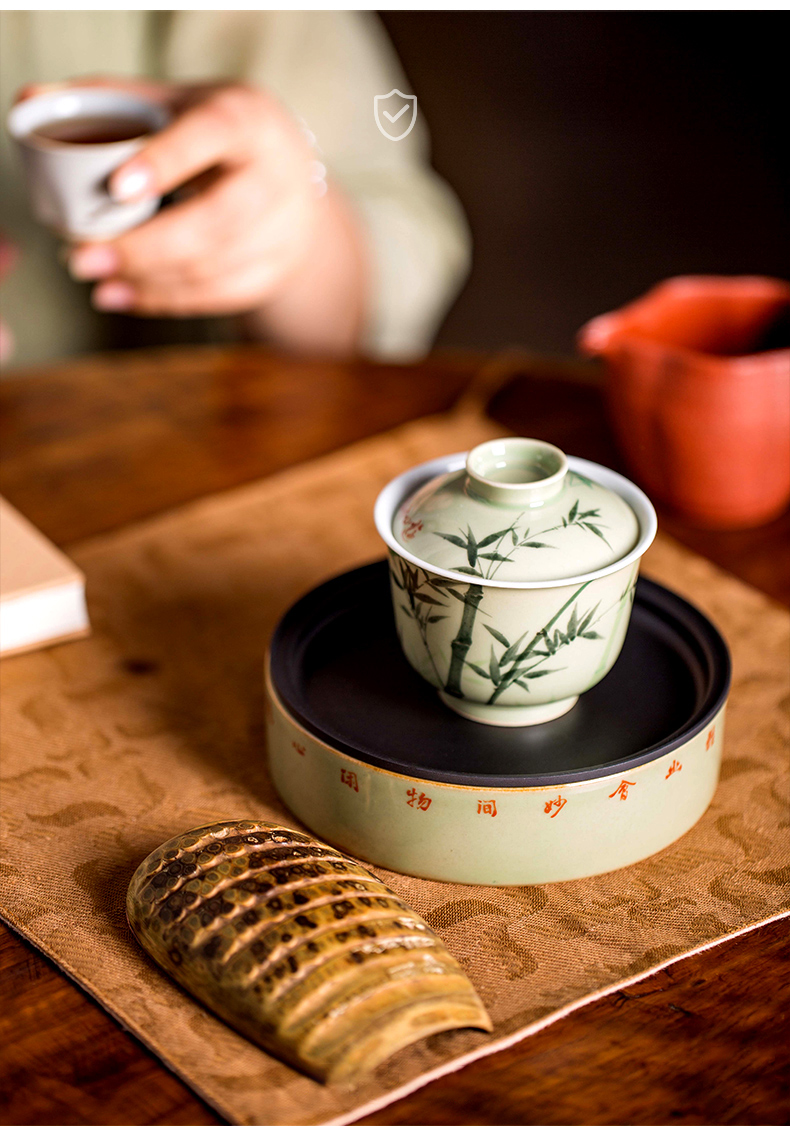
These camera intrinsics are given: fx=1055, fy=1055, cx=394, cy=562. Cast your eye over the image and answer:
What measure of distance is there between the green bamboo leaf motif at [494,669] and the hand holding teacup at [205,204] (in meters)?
0.51

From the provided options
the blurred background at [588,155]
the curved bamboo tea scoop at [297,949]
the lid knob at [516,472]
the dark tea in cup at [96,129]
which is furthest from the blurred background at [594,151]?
the curved bamboo tea scoop at [297,949]

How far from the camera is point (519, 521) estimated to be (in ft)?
1.49

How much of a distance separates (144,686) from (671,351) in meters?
0.42

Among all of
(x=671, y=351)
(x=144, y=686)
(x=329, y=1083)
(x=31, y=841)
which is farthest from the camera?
(x=671, y=351)

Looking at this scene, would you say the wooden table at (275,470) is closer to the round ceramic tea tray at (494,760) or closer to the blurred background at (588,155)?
the round ceramic tea tray at (494,760)

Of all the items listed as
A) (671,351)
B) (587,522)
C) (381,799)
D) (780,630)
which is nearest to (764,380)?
(671,351)

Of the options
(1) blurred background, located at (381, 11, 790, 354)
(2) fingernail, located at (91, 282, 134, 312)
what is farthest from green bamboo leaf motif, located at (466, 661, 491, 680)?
(1) blurred background, located at (381, 11, 790, 354)

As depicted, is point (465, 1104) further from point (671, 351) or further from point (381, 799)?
point (671, 351)

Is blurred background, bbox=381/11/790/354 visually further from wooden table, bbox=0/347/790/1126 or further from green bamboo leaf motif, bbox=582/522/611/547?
green bamboo leaf motif, bbox=582/522/611/547

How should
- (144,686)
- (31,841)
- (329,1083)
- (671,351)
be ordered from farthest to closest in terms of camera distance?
1. (671,351)
2. (144,686)
3. (31,841)
4. (329,1083)

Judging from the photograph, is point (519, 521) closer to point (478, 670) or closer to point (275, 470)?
point (478, 670)

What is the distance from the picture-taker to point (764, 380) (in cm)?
72

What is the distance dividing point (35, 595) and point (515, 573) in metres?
0.32

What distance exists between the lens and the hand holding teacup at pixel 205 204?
828mm
